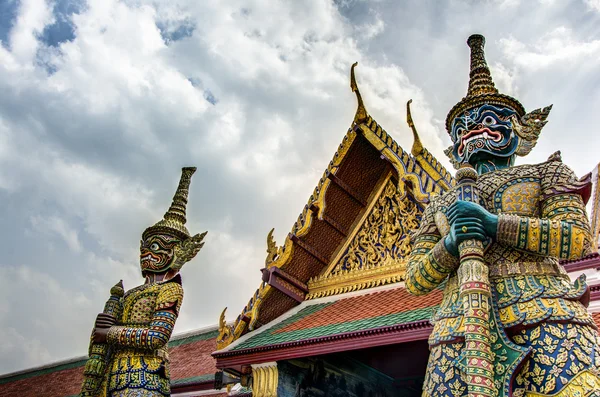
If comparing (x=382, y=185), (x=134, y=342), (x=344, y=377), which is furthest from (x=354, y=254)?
(x=134, y=342)

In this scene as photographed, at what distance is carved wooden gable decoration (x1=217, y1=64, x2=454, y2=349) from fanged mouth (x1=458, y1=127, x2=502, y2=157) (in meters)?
1.08

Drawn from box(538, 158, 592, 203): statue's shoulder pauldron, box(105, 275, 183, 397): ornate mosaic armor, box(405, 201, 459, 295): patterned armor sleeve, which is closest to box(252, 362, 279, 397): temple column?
box(105, 275, 183, 397): ornate mosaic armor

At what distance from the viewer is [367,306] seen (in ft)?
14.9

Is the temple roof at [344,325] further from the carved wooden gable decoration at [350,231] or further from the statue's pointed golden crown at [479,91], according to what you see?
the statue's pointed golden crown at [479,91]

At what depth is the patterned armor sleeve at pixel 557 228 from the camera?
113 inches

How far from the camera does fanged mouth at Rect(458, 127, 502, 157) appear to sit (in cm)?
359

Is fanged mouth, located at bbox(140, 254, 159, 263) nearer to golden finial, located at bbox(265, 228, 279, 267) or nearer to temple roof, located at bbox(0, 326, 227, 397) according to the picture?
golden finial, located at bbox(265, 228, 279, 267)

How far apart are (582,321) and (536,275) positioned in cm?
30

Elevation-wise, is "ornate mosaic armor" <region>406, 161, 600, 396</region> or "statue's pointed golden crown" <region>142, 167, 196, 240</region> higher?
"statue's pointed golden crown" <region>142, 167, 196, 240</region>

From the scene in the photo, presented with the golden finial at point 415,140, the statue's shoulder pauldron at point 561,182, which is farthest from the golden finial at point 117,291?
the statue's shoulder pauldron at point 561,182

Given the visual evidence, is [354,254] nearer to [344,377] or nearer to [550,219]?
[344,377]

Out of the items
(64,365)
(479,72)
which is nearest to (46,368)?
(64,365)

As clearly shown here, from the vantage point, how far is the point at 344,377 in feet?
16.3

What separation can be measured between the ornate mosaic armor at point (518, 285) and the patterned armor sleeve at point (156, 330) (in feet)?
7.72
